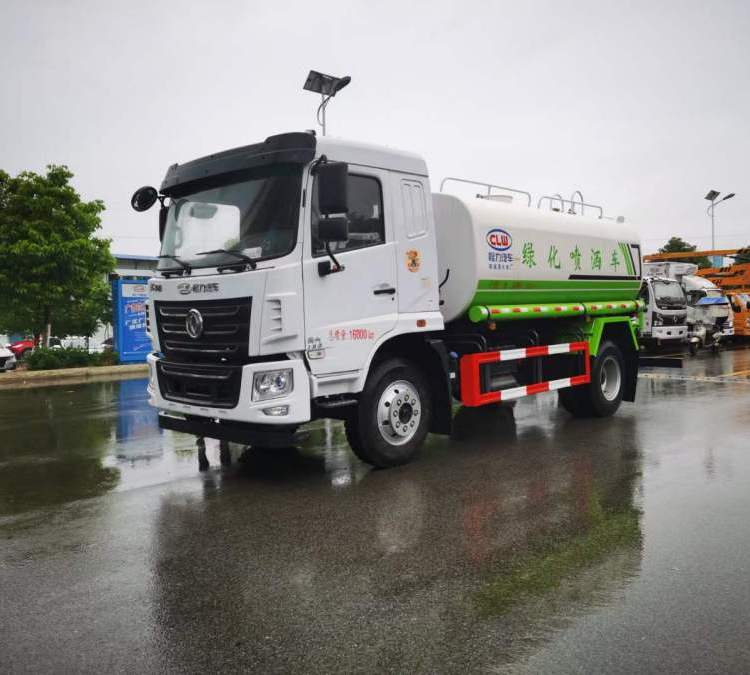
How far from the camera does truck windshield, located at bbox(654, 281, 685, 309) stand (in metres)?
20.5

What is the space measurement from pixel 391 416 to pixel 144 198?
336 centimetres

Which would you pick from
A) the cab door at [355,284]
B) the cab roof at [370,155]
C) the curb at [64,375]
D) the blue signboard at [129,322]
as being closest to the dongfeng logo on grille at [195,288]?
the cab door at [355,284]

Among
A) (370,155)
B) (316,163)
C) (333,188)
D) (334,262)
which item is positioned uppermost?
(370,155)

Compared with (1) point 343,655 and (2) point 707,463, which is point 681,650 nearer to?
(1) point 343,655

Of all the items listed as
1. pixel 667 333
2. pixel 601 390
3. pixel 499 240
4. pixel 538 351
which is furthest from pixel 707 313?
pixel 499 240

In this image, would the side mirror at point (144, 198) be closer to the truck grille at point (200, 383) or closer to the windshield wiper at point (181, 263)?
the windshield wiper at point (181, 263)

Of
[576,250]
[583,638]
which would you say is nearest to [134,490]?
[583,638]

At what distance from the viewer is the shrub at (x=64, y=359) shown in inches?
723

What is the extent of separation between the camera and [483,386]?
7969 millimetres

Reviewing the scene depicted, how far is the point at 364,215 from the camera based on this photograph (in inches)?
263

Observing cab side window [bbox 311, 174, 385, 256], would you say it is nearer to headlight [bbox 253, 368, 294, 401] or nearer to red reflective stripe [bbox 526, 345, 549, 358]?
headlight [bbox 253, 368, 294, 401]

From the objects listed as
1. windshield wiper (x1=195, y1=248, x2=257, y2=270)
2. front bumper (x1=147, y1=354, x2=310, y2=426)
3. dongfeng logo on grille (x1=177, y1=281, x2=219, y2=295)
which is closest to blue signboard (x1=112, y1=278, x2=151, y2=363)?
dongfeng logo on grille (x1=177, y1=281, x2=219, y2=295)

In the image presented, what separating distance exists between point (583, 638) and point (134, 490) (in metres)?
4.30

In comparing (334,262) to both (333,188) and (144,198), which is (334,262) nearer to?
(333,188)
